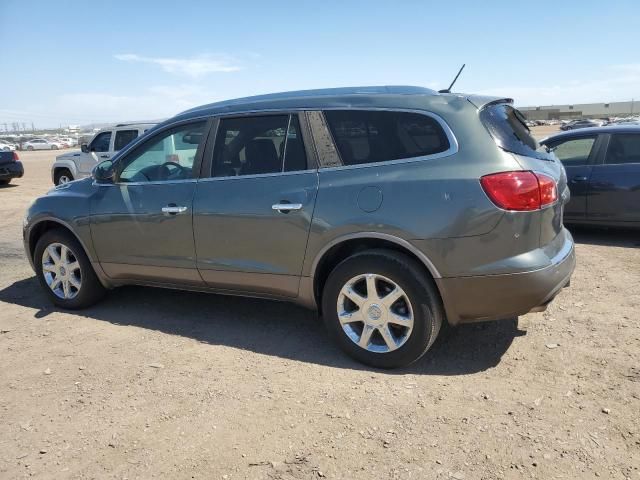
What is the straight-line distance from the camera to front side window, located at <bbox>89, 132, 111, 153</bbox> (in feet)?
41.5

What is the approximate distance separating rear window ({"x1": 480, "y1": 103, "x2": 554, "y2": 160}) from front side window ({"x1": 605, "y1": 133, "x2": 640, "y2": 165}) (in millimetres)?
3658

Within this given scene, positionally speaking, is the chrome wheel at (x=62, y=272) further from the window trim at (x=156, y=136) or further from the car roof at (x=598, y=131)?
the car roof at (x=598, y=131)

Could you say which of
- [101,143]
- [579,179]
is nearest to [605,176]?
[579,179]

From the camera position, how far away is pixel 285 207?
12.4 feet

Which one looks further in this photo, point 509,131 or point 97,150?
point 97,150

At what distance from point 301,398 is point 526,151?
2164 mm

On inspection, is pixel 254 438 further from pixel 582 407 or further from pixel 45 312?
pixel 45 312

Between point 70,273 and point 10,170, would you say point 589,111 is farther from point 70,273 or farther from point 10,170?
point 70,273

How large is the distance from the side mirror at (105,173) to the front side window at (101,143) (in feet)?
27.8

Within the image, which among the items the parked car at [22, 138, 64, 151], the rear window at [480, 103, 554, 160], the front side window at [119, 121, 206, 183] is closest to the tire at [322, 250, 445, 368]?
the rear window at [480, 103, 554, 160]

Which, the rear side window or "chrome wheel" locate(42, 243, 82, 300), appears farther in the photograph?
"chrome wheel" locate(42, 243, 82, 300)

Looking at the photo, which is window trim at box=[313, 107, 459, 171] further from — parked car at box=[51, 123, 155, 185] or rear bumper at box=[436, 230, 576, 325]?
parked car at box=[51, 123, 155, 185]

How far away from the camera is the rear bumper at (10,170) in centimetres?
1664

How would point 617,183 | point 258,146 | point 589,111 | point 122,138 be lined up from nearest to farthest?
1. point 258,146
2. point 617,183
3. point 122,138
4. point 589,111
